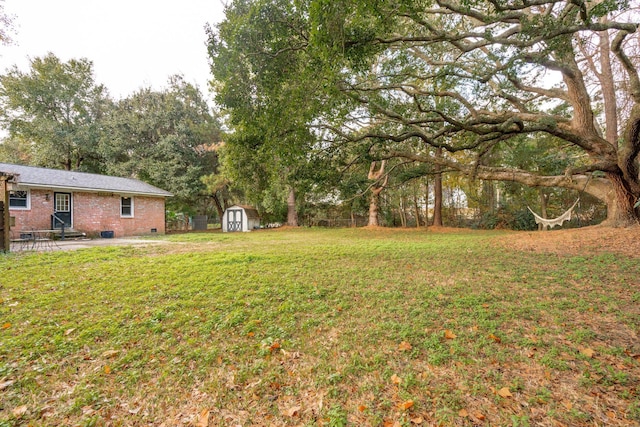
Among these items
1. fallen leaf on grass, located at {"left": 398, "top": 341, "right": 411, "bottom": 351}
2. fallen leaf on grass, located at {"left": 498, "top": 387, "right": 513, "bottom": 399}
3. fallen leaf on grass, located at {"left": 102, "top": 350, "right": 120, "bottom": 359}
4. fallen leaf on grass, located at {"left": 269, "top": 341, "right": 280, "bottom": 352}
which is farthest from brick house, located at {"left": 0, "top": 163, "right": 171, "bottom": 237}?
fallen leaf on grass, located at {"left": 498, "top": 387, "right": 513, "bottom": 399}

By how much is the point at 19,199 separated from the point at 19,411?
12870 millimetres

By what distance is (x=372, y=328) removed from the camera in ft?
9.05

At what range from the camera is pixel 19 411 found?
180 cm

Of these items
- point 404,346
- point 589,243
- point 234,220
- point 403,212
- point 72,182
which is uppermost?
point 72,182

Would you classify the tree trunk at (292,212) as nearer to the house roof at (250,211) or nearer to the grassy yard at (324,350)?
the house roof at (250,211)

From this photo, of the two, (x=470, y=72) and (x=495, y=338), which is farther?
(x=470, y=72)

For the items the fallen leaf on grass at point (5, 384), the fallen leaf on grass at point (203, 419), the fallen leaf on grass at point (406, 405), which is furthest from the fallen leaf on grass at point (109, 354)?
the fallen leaf on grass at point (406, 405)

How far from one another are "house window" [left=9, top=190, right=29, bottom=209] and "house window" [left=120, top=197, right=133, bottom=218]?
3.31 m

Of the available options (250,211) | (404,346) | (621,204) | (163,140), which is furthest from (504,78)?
(163,140)

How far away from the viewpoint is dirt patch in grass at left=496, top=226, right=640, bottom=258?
5.77 metres

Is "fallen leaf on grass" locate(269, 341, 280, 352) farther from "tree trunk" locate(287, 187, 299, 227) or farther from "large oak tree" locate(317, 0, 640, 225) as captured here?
"tree trunk" locate(287, 187, 299, 227)

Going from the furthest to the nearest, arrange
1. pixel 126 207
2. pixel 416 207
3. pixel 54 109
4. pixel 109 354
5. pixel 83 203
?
pixel 54 109 < pixel 416 207 < pixel 126 207 < pixel 83 203 < pixel 109 354

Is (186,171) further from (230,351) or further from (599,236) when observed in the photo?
(599,236)

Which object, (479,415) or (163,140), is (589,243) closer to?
(479,415)
